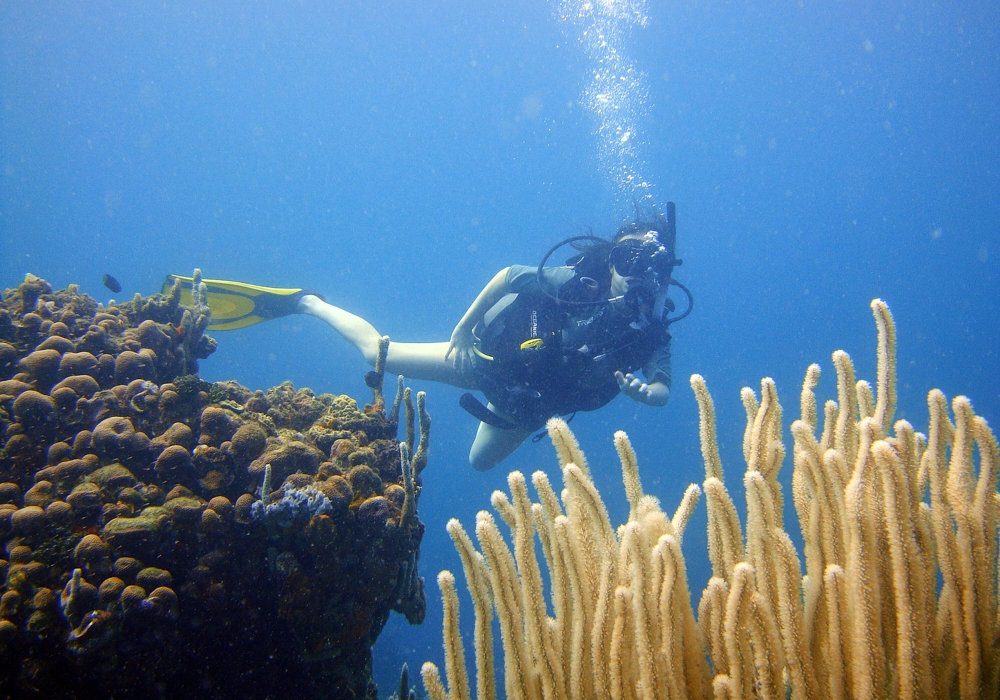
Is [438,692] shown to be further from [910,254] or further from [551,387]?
[910,254]

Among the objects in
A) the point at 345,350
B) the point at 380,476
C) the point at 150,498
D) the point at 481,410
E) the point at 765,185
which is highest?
the point at 765,185

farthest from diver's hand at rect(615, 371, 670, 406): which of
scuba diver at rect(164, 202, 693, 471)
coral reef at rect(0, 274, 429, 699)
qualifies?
coral reef at rect(0, 274, 429, 699)

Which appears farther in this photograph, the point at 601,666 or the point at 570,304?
the point at 570,304

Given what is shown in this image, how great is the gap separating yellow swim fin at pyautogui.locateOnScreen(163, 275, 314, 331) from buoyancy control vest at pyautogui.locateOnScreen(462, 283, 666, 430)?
4061 millimetres

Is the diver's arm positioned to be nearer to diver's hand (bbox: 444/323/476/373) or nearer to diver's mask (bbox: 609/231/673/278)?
diver's hand (bbox: 444/323/476/373)

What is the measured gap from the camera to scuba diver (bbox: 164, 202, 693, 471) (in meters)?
5.40

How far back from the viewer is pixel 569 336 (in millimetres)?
5941

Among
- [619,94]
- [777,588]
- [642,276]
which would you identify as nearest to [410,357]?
[642,276]

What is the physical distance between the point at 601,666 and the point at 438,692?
64 cm

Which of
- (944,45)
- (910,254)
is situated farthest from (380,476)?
(910,254)

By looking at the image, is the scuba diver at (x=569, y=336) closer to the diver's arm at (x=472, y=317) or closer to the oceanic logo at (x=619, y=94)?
Result: the diver's arm at (x=472, y=317)

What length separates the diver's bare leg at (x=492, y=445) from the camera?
25.7 ft

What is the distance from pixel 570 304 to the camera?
5.69 m

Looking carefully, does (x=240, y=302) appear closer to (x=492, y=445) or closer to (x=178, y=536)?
(x=492, y=445)
